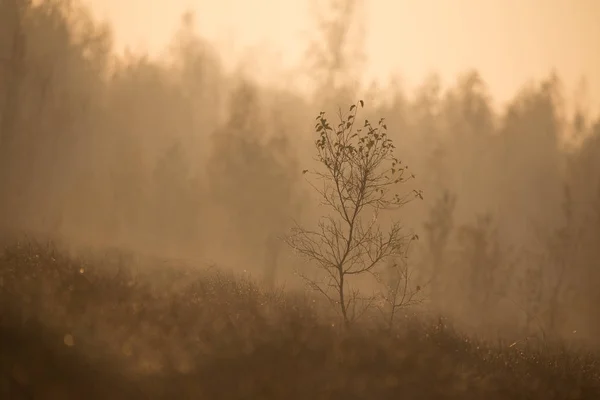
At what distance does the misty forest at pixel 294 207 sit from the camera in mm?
10961

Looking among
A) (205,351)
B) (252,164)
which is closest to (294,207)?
(252,164)

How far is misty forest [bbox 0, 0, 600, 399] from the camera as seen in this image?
432 inches

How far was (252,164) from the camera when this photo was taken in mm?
43375

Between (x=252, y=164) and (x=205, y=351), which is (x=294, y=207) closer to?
(x=252, y=164)

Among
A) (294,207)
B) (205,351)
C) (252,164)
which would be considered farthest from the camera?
(294,207)

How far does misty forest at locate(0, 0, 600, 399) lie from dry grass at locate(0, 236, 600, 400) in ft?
0.24

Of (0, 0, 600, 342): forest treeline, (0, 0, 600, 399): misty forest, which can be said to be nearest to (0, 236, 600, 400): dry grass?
(0, 0, 600, 399): misty forest

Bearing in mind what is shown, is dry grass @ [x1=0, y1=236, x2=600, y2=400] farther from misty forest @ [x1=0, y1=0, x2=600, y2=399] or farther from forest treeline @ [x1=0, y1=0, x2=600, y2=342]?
forest treeline @ [x1=0, y1=0, x2=600, y2=342]

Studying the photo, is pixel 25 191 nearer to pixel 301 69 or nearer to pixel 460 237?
pixel 301 69

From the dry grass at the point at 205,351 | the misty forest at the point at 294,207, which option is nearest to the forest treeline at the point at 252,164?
the misty forest at the point at 294,207

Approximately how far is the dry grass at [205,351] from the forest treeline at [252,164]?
28365 mm

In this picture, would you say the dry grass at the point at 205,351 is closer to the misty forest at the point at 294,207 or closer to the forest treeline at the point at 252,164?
the misty forest at the point at 294,207

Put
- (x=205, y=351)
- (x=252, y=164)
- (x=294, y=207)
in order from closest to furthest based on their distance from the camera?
(x=205, y=351), (x=252, y=164), (x=294, y=207)

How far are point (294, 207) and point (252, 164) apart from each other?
17.4ft
